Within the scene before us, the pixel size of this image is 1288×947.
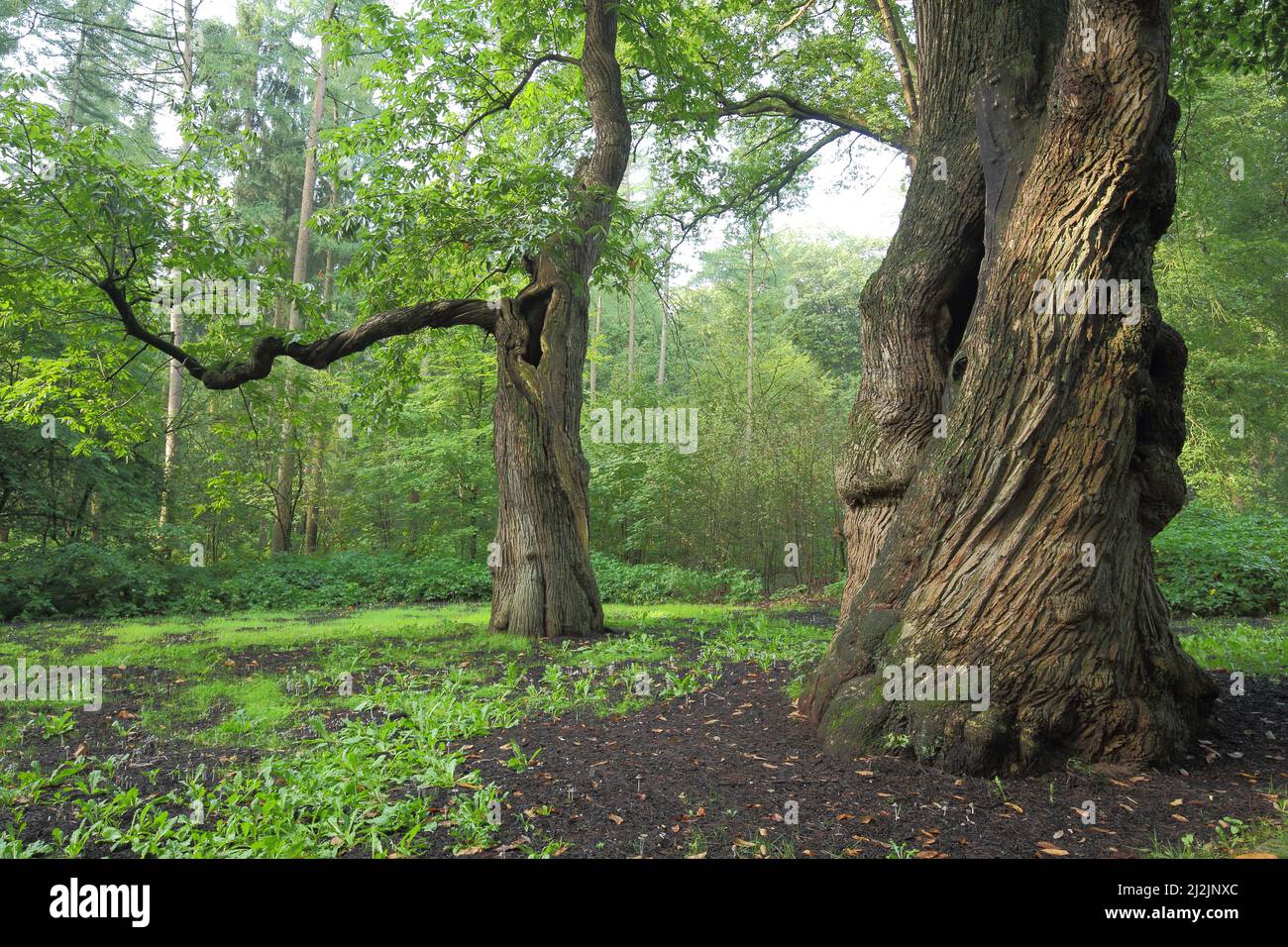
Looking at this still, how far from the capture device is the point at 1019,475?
3889 millimetres

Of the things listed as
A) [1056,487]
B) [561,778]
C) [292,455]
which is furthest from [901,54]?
[292,455]

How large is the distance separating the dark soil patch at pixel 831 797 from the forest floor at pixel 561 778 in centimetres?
1

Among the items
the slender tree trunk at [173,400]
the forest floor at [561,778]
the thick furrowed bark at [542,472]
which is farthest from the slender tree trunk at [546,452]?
the slender tree trunk at [173,400]

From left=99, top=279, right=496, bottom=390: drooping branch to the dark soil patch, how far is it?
5546mm

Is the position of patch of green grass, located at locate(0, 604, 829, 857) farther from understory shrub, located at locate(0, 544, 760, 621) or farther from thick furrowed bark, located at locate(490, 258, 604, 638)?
understory shrub, located at locate(0, 544, 760, 621)

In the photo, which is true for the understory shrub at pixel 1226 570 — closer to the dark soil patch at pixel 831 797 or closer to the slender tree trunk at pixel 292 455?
→ the dark soil patch at pixel 831 797

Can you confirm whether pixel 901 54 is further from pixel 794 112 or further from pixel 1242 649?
pixel 1242 649

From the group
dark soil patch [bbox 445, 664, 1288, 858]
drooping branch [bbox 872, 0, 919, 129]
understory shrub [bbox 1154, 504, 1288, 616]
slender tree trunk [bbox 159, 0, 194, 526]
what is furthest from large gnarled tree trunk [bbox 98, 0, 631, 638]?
understory shrub [bbox 1154, 504, 1288, 616]

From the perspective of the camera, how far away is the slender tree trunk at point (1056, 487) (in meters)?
3.79

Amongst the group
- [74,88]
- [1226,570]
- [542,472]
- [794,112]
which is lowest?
[1226,570]

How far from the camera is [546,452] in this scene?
28.0ft

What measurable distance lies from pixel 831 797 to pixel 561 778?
1298 millimetres

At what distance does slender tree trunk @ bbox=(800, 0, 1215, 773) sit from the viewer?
3789 mm
